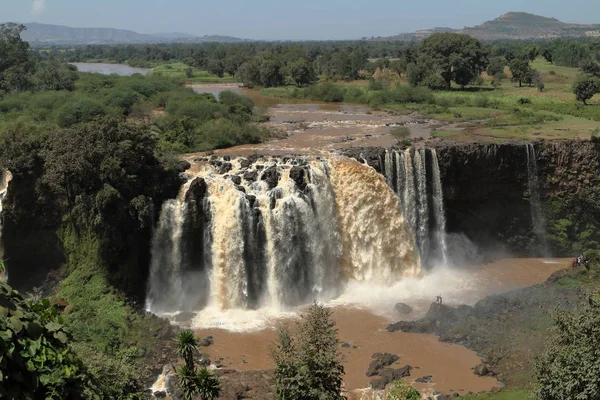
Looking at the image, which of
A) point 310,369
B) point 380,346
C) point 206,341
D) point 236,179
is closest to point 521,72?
point 236,179

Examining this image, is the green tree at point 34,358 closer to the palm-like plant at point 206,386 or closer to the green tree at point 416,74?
the palm-like plant at point 206,386

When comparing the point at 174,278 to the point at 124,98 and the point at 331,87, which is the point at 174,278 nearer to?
the point at 124,98

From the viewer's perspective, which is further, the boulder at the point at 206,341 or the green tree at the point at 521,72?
the green tree at the point at 521,72

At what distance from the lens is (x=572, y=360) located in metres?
13.5

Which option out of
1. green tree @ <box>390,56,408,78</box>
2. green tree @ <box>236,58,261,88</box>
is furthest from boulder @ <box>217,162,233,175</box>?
green tree @ <box>390,56,408,78</box>

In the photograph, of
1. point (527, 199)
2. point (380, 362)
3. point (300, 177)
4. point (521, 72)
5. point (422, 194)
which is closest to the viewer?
point (380, 362)

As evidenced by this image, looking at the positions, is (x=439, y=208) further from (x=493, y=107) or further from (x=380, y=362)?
(x=493, y=107)

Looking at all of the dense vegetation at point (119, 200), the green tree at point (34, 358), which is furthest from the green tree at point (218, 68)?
the green tree at point (34, 358)

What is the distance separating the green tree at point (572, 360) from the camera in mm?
13148

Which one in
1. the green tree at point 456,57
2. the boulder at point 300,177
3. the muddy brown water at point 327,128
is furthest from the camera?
the green tree at point 456,57

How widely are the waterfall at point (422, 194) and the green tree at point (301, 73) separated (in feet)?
149

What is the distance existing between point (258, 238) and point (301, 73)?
164 ft

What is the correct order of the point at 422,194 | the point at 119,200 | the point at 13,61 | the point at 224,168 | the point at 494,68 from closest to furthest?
the point at 119,200, the point at 224,168, the point at 422,194, the point at 13,61, the point at 494,68

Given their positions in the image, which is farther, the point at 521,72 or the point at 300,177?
the point at 521,72
